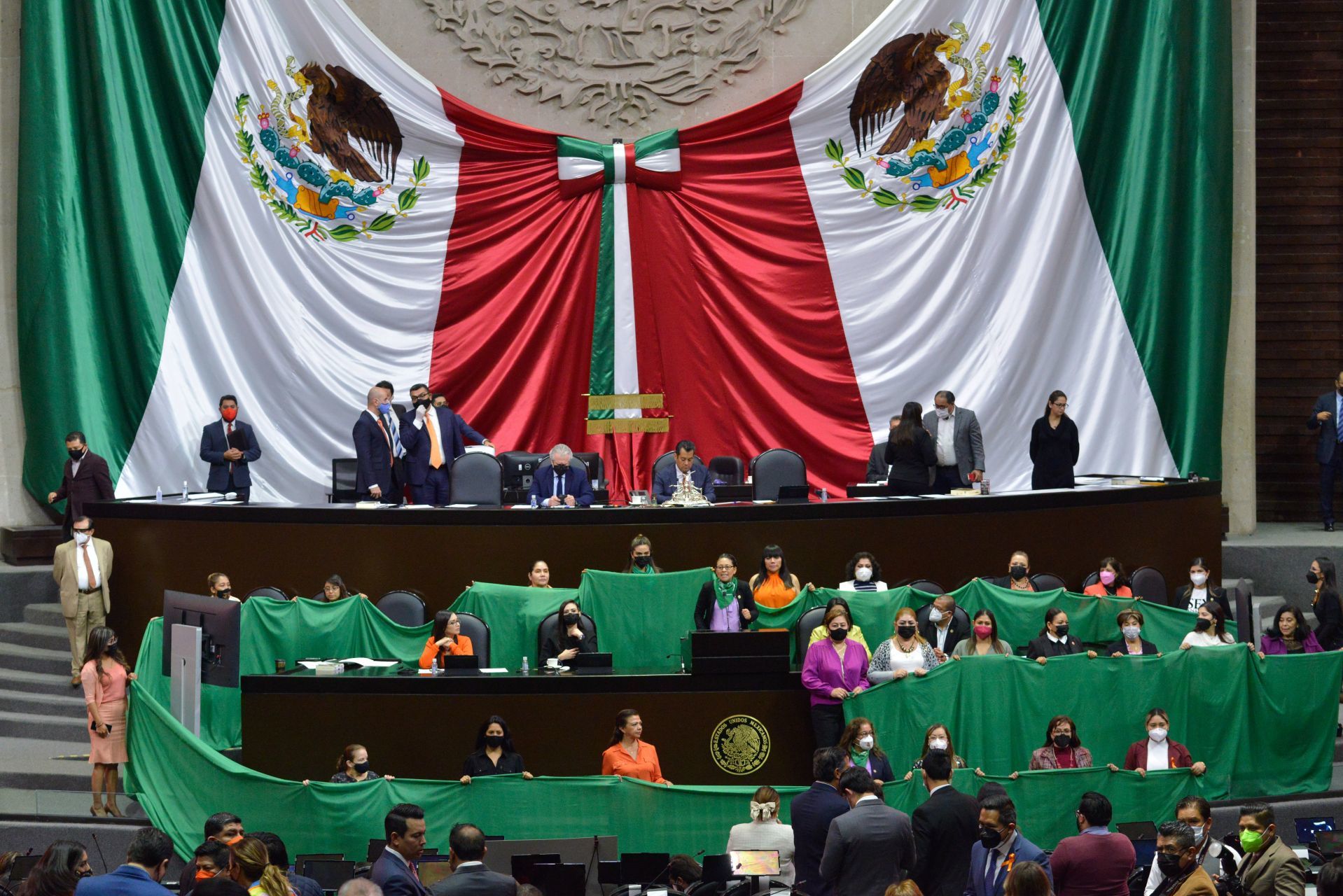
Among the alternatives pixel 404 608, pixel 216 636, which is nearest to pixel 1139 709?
pixel 404 608

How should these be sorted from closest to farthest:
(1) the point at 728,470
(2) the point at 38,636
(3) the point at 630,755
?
(3) the point at 630,755, (2) the point at 38,636, (1) the point at 728,470

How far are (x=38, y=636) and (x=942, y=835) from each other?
927 centimetres

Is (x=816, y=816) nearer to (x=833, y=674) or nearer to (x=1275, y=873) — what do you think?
(x=1275, y=873)

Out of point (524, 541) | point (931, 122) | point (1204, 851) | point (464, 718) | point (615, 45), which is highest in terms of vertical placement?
point (615, 45)

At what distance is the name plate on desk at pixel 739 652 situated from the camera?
39.2 feet

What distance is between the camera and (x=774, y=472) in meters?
15.0

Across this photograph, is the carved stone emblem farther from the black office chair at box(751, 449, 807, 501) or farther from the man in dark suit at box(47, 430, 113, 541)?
the man in dark suit at box(47, 430, 113, 541)

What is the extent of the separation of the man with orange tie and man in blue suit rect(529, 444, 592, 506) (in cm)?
96

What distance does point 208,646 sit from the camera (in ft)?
38.1

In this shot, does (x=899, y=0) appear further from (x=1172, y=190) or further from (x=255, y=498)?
(x=255, y=498)

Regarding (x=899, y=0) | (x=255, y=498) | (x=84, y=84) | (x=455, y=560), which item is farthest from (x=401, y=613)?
(x=899, y=0)

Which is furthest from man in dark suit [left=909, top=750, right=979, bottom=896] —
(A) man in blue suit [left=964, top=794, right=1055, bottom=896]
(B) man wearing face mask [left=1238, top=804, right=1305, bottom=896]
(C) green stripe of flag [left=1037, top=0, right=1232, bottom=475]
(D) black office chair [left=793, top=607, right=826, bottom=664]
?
(C) green stripe of flag [left=1037, top=0, right=1232, bottom=475]

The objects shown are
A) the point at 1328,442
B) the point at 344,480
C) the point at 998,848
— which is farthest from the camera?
the point at 1328,442

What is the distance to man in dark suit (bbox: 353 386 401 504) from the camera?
48.8ft
